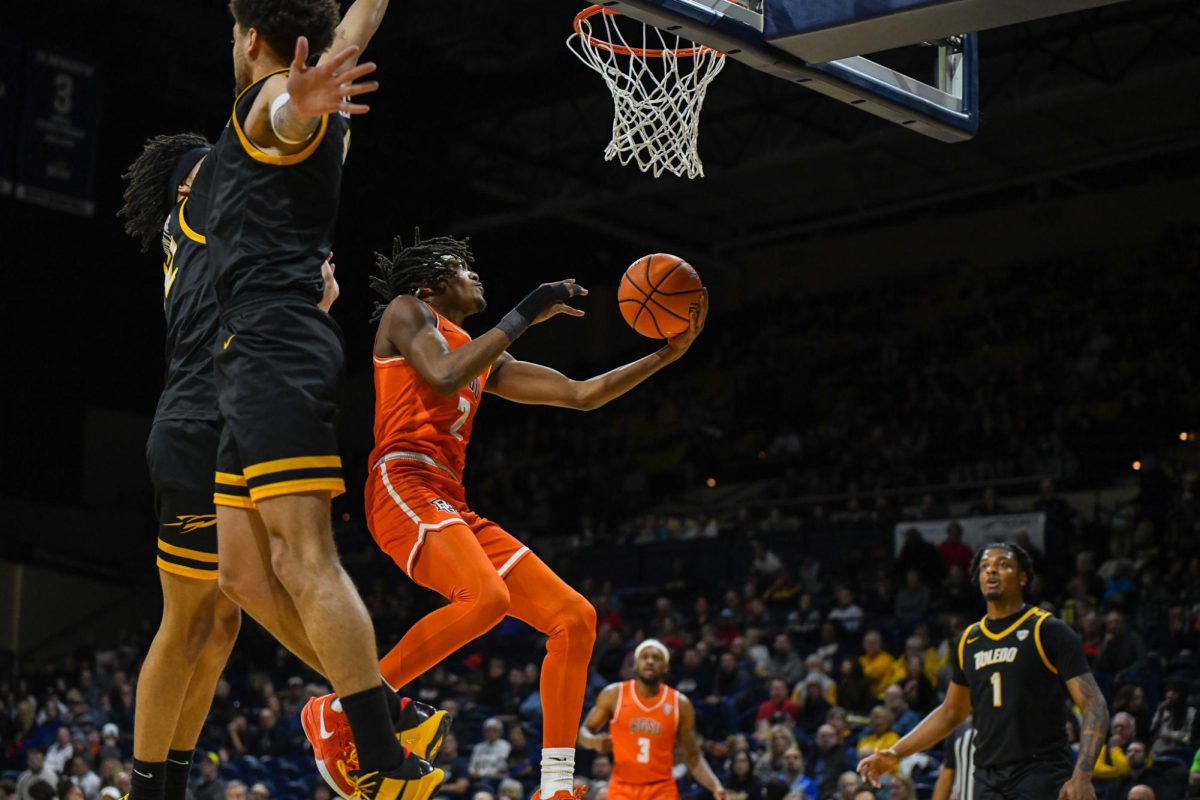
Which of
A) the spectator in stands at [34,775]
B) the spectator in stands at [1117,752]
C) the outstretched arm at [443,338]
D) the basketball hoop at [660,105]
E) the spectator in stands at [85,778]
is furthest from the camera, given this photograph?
the spectator in stands at [34,775]

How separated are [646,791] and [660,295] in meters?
5.03

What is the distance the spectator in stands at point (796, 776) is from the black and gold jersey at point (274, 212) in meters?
8.59

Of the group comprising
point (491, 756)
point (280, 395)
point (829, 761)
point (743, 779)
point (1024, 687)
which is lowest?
point (491, 756)

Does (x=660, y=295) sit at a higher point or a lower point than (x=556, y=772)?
higher

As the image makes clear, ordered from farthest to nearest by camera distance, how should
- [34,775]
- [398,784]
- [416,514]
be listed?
[34,775] < [416,514] < [398,784]

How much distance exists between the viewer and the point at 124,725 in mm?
17172

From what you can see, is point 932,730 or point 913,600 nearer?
point 932,730

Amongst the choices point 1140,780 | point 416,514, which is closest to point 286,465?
point 416,514

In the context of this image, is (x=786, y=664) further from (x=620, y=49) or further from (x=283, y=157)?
(x=283, y=157)

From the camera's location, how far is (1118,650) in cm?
1214

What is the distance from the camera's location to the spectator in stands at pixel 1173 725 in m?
10.6

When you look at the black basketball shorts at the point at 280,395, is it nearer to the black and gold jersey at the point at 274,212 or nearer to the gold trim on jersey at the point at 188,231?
the black and gold jersey at the point at 274,212

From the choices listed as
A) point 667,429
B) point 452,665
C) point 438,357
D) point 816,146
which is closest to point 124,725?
point 452,665

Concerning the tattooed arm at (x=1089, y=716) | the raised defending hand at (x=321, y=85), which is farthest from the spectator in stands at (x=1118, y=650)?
the raised defending hand at (x=321, y=85)
